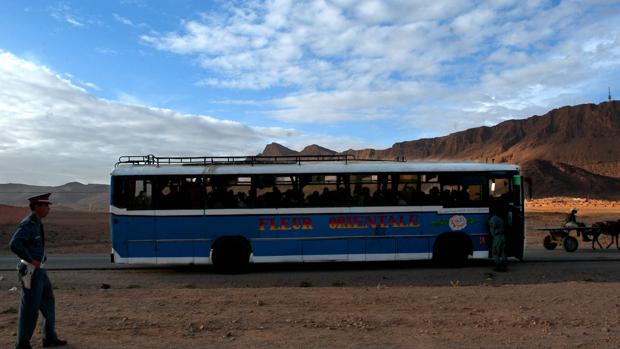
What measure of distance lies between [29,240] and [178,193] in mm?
7620

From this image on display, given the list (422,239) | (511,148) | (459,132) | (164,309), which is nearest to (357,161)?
(422,239)

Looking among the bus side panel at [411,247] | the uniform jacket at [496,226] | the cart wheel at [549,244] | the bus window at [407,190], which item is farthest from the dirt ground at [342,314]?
the cart wheel at [549,244]

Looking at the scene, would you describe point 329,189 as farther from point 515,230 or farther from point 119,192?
point 119,192

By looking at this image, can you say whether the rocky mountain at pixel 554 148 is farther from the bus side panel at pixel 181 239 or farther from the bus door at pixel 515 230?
the bus side panel at pixel 181 239

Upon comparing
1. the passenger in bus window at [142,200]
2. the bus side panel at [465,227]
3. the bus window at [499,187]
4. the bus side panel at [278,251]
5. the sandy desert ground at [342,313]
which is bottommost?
the sandy desert ground at [342,313]

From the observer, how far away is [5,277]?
1345 centimetres

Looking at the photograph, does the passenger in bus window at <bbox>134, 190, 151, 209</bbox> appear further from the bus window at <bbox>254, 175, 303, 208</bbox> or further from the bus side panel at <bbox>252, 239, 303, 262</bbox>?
the bus side panel at <bbox>252, 239, 303, 262</bbox>

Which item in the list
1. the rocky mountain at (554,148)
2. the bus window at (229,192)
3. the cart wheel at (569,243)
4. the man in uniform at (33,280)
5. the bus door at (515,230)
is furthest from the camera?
the rocky mountain at (554,148)

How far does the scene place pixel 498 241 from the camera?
13.4 metres

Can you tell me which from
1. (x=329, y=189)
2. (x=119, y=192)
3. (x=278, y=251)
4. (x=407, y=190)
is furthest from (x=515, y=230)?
(x=119, y=192)

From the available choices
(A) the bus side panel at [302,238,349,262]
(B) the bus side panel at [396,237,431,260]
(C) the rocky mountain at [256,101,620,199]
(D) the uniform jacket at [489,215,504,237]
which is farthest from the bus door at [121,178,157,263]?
(C) the rocky mountain at [256,101,620,199]

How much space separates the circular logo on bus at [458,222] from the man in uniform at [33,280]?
10.2m

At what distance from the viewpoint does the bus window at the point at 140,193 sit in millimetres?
13750

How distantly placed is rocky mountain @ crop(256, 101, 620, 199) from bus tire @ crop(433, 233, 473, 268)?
283ft
